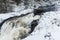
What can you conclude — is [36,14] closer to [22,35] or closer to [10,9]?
[22,35]

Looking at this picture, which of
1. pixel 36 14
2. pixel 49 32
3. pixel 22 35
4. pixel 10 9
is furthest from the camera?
pixel 10 9

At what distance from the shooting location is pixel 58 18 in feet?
30.3

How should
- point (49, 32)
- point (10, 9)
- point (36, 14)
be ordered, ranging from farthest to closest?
point (10, 9), point (36, 14), point (49, 32)

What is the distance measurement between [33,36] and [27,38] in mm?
262

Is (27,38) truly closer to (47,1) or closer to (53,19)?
(53,19)

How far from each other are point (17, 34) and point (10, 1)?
450 cm

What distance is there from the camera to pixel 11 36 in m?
9.03

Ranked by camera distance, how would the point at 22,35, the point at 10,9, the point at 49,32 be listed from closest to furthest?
1. the point at 49,32
2. the point at 22,35
3. the point at 10,9

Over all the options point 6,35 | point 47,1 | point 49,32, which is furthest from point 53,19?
point 47,1

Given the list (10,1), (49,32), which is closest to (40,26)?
(49,32)

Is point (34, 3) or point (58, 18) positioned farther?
point (34, 3)

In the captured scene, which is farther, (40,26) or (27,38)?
(40,26)

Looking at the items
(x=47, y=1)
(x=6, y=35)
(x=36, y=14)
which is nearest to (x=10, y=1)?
(x=47, y=1)

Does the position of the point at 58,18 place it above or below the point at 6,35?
above
